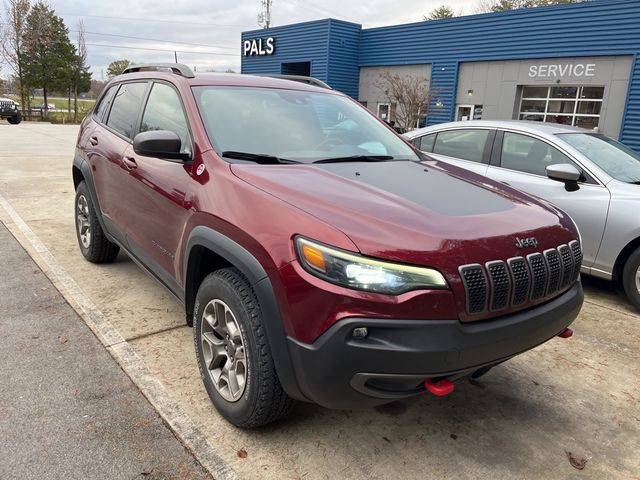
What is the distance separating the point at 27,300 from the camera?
13.4 feet

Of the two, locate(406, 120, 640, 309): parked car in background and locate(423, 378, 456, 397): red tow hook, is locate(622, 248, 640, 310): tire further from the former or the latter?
locate(423, 378, 456, 397): red tow hook

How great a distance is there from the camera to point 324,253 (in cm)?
202

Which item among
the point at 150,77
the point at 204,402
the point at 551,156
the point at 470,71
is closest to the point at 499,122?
the point at 551,156

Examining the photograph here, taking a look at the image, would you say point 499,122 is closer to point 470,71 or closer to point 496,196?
point 496,196

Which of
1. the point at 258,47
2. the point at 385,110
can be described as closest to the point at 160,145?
the point at 385,110

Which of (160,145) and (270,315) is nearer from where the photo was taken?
(270,315)

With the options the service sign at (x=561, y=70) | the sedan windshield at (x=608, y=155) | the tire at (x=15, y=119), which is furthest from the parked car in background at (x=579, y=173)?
the tire at (x=15, y=119)

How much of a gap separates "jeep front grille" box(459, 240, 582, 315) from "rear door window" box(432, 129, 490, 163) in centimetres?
332

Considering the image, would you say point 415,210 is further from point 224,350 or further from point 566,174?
point 566,174

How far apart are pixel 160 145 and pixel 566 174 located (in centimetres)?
346

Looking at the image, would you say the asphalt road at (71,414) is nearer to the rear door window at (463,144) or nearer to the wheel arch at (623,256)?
the wheel arch at (623,256)

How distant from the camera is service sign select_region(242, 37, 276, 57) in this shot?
28250 mm

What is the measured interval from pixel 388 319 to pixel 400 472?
0.88 m

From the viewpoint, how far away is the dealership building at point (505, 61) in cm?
1636
